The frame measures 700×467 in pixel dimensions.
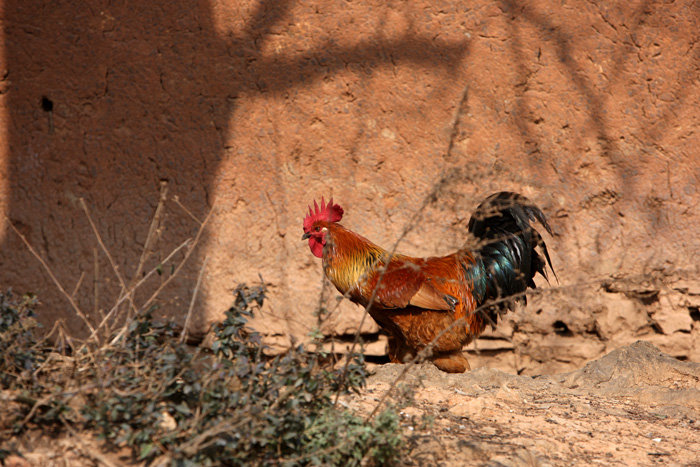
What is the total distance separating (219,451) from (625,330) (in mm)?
4121

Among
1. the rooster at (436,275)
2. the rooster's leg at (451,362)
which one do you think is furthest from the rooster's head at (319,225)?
the rooster's leg at (451,362)

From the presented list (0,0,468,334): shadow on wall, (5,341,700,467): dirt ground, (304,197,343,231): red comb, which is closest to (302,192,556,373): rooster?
(304,197,343,231): red comb

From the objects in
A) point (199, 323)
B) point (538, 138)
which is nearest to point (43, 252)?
point (199, 323)

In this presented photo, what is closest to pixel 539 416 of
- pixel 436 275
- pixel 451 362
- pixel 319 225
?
pixel 451 362

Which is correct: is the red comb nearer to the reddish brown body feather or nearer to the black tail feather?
the reddish brown body feather

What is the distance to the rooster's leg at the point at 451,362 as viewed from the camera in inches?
196

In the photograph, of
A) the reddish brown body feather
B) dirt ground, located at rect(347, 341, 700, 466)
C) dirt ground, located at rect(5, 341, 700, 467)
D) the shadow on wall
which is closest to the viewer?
dirt ground, located at rect(5, 341, 700, 467)

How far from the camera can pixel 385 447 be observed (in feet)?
8.63

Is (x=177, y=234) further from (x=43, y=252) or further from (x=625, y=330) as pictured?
(x=625, y=330)

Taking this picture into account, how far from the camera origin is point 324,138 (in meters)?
5.31

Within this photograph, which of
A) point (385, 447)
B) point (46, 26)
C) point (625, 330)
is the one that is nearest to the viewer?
point (385, 447)

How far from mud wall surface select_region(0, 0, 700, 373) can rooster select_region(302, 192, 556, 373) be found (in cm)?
34

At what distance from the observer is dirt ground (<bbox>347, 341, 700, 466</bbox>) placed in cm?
313

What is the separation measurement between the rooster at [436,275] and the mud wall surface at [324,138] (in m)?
0.34
